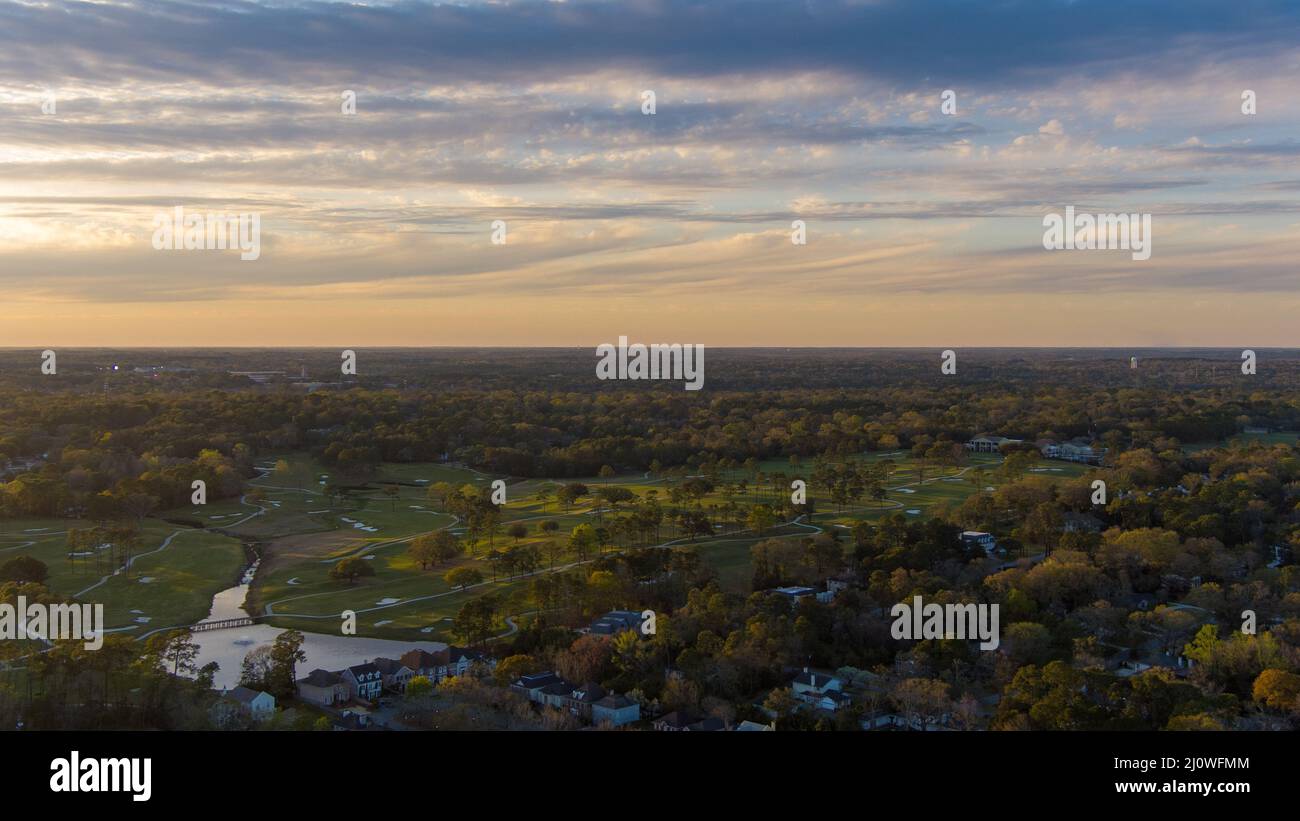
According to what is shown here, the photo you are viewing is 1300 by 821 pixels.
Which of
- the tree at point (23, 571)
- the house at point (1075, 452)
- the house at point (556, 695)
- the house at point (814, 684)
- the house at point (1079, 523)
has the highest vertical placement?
the house at point (1075, 452)

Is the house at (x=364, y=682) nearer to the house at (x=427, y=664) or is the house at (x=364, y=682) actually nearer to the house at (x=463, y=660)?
the house at (x=427, y=664)

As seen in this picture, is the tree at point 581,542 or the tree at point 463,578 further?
the tree at point 581,542

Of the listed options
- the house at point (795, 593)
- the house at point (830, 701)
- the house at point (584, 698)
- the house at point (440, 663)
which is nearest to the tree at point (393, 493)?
the house at point (795, 593)

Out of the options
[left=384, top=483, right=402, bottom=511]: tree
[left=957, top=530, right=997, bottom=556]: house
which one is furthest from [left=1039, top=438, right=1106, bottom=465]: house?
[left=384, top=483, right=402, bottom=511]: tree

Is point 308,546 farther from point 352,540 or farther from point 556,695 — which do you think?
point 556,695

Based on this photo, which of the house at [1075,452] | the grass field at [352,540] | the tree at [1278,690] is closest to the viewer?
the tree at [1278,690]

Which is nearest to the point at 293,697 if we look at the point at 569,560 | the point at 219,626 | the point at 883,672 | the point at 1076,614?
the point at 219,626

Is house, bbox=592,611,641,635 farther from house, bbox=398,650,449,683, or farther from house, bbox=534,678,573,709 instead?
house, bbox=398,650,449,683
